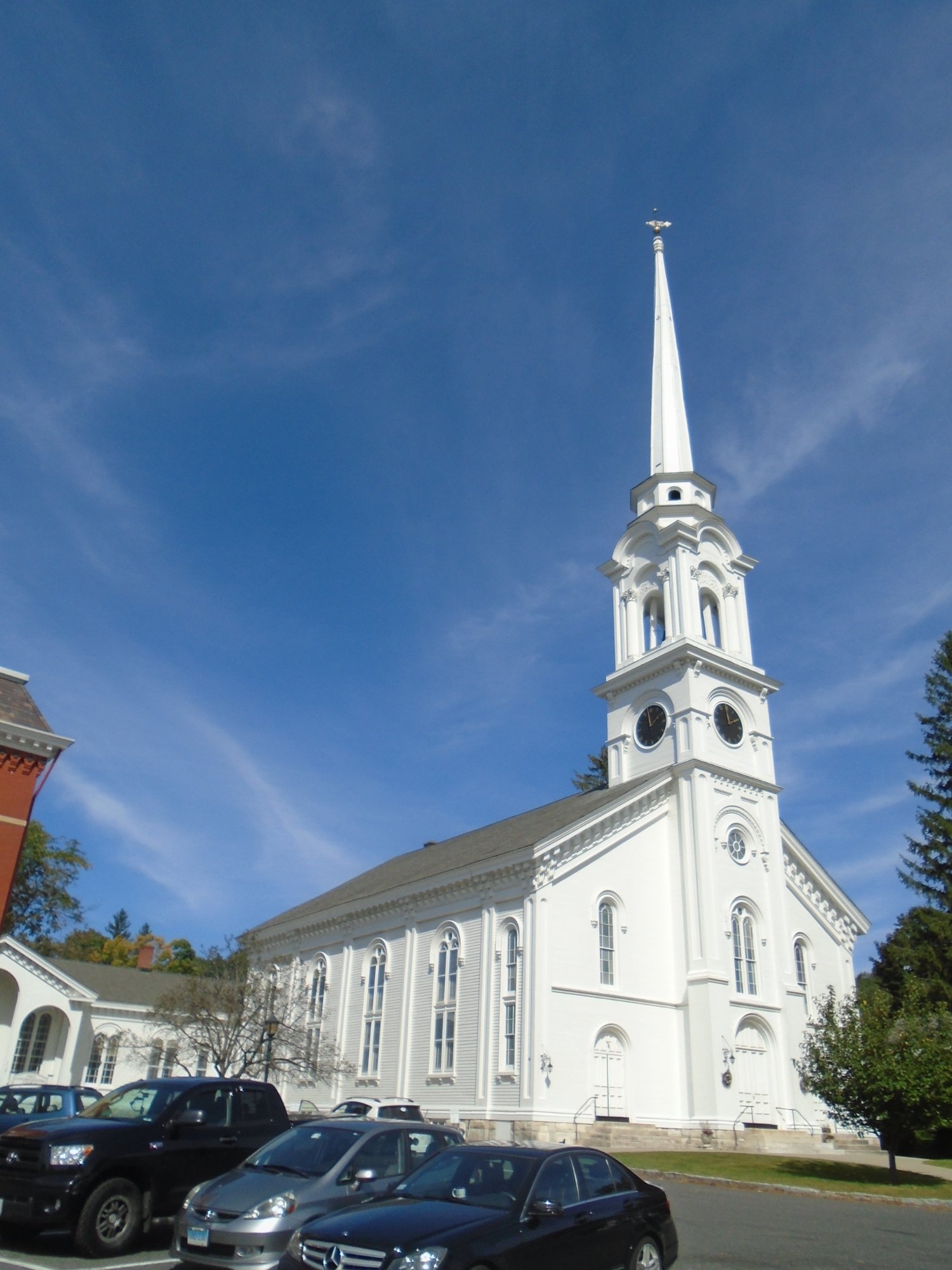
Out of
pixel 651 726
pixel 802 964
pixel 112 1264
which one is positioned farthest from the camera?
pixel 651 726

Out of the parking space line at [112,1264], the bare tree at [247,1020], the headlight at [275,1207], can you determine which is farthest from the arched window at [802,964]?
the headlight at [275,1207]

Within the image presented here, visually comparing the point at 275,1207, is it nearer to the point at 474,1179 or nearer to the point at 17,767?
the point at 474,1179

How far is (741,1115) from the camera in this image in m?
30.4

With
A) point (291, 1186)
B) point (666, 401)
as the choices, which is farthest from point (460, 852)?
point (291, 1186)

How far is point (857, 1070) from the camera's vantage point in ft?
75.2

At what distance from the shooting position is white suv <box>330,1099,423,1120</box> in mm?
22750

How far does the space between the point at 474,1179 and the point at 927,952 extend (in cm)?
3476

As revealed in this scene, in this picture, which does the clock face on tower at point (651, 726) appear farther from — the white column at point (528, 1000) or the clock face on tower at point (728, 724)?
the white column at point (528, 1000)

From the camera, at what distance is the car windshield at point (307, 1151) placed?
10.2 meters

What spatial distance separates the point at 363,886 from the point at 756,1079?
1997 cm

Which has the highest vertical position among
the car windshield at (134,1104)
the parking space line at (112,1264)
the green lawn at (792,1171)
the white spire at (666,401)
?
the white spire at (666,401)

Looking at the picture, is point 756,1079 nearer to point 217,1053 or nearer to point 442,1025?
point 442,1025

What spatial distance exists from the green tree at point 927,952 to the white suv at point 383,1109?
21.2 metres

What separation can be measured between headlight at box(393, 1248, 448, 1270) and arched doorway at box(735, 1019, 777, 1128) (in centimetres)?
2702
